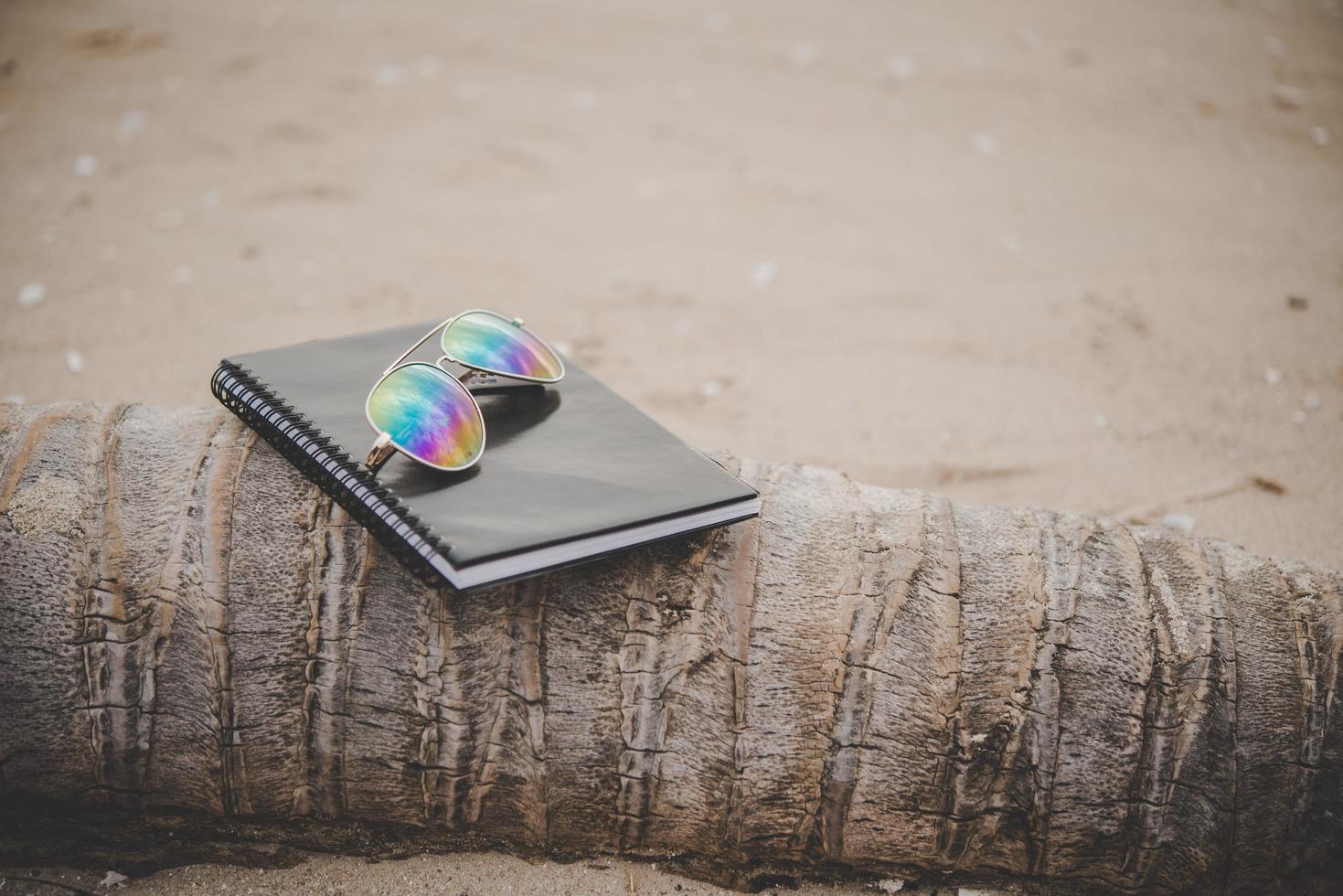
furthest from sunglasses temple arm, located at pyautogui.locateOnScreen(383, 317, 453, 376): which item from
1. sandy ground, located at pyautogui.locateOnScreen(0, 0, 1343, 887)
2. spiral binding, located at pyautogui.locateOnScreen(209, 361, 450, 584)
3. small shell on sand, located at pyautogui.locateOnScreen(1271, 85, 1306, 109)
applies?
small shell on sand, located at pyautogui.locateOnScreen(1271, 85, 1306, 109)

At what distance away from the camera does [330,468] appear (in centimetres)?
173

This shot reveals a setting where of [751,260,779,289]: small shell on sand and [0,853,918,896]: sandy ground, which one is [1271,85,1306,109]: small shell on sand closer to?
[751,260,779,289]: small shell on sand

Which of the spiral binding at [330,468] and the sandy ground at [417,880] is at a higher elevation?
the spiral binding at [330,468]

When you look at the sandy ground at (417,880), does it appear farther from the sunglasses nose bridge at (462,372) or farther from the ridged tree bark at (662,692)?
the sunglasses nose bridge at (462,372)

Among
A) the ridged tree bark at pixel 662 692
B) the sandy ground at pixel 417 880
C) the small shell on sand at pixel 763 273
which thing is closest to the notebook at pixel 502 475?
the ridged tree bark at pixel 662 692

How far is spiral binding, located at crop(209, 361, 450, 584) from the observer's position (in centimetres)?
157

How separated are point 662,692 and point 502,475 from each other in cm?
50

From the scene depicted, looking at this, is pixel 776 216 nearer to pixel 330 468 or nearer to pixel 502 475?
pixel 502 475

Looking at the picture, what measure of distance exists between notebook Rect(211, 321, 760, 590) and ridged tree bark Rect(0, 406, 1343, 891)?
141 mm

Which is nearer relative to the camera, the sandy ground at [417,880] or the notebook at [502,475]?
the notebook at [502,475]

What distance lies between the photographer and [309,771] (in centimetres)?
184

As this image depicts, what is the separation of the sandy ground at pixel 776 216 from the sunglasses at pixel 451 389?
57.5 inches

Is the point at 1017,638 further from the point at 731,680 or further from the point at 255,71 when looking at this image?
the point at 255,71

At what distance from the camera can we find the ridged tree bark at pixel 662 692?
1790 mm
